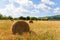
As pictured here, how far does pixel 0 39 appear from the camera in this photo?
849 cm

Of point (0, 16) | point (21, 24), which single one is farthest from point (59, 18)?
point (21, 24)

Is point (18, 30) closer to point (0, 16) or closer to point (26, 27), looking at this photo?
point (26, 27)

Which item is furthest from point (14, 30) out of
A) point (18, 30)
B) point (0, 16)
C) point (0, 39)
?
point (0, 16)

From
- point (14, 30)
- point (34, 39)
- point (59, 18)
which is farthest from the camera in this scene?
point (59, 18)

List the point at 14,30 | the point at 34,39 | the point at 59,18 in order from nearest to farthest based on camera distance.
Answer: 1. the point at 34,39
2. the point at 14,30
3. the point at 59,18

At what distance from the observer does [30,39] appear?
27.0 ft

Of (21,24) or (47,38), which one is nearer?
(47,38)

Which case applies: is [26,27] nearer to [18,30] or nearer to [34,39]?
[18,30]

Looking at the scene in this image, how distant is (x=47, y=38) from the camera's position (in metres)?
8.72

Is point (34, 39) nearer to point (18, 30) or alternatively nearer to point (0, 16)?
point (18, 30)

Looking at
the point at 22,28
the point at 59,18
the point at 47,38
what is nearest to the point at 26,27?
the point at 22,28

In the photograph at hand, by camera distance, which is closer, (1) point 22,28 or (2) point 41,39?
(2) point 41,39

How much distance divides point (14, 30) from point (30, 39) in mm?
5449

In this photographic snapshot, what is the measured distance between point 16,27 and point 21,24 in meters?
0.51
